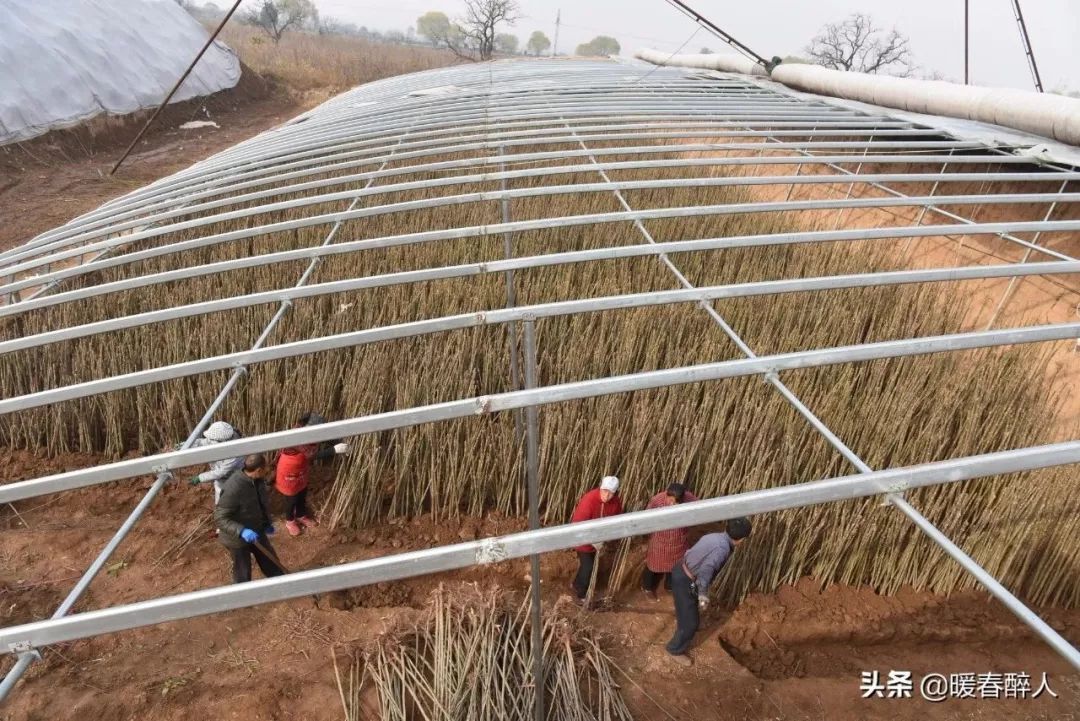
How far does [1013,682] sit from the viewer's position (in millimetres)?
2570

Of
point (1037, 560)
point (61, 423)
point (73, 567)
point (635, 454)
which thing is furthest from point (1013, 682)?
point (61, 423)

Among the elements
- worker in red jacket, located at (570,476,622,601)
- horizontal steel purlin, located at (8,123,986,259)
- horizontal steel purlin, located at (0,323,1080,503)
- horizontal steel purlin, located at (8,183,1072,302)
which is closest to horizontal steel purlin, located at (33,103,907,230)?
A: horizontal steel purlin, located at (8,123,986,259)

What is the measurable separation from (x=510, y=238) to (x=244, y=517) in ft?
7.83

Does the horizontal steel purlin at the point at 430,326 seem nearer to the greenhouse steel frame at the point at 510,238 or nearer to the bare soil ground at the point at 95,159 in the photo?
the greenhouse steel frame at the point at 510,238

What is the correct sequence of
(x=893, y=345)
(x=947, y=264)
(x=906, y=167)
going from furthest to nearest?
1. (x=906, y=167)
2. (x=947, y=264)
3. (x=893, y=345)

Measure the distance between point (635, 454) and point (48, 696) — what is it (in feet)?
9.35

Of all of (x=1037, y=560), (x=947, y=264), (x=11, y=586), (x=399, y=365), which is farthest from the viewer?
(x=947, y=264)

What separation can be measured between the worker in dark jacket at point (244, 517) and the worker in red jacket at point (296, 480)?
0.76 ft

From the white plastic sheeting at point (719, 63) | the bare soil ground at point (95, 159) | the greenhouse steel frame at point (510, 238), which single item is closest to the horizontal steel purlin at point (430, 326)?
the greenhouse steel frame at point (510, 238)

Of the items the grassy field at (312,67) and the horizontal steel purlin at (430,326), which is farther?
the grassy field at (312,67)

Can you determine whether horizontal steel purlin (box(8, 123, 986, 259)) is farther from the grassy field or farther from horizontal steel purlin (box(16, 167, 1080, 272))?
the grassy field

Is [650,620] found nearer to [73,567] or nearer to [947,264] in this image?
[73,567]

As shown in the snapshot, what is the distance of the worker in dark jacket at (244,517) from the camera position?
9.02ft

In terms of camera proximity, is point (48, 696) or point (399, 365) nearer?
point (48, 696)
